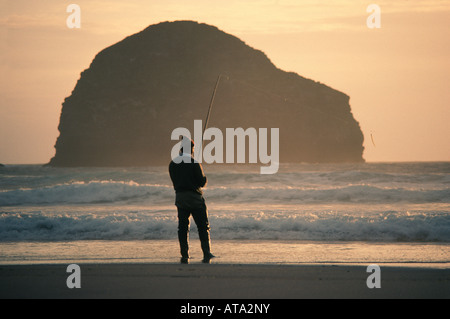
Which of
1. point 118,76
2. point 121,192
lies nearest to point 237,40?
point 118,76

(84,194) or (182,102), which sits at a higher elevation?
(182,102)

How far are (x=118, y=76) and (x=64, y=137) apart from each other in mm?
18093

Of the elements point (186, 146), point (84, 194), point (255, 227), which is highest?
point (186, 146)

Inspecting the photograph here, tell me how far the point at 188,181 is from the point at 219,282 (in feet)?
5.81

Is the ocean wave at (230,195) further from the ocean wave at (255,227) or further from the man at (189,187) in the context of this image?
the man at (189,187)

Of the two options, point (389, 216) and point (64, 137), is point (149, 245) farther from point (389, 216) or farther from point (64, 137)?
point (64, 137)

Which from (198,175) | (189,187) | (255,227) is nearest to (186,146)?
(198,175)

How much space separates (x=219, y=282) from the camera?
5.66 m

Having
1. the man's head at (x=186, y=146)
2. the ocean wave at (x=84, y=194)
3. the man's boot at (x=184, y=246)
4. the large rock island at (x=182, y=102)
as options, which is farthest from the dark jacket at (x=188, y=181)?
the large rock island at (x=182, y=102)

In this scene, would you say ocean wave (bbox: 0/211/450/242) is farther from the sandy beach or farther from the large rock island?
the large rock island

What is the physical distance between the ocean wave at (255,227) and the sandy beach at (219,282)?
4192 millimetres

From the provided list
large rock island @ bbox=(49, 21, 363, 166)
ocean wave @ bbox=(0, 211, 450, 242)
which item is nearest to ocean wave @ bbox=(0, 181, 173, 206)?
ocean wave @ bbox=(0, 211, 450, 242)

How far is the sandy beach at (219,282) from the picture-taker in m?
5.10

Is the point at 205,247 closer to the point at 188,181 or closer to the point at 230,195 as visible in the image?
the point at 188,181
